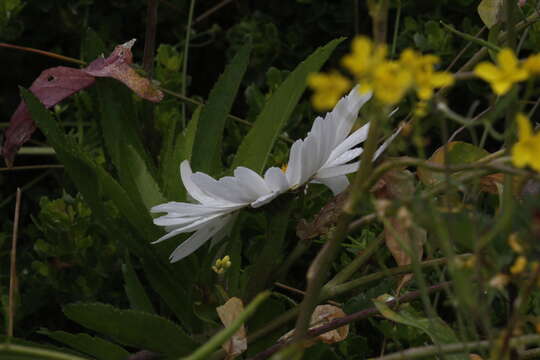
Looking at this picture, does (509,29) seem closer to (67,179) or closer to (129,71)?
(129,71)

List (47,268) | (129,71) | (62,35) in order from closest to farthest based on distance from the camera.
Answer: (129,71), (47,268), (62,35)

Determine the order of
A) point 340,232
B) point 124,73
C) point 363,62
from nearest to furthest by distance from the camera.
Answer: point 363,62 → point 340,232 → point 124,73

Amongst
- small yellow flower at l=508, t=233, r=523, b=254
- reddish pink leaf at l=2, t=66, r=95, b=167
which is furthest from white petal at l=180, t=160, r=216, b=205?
small yellow flower at l=508, t=233, r=523, b=254

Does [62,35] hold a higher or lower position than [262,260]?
higher

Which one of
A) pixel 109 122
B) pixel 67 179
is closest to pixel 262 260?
pixel 109 122

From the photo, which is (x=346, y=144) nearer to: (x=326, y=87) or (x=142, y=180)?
(x=142, y=180)

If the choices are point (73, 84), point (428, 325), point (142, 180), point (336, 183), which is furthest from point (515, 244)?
point (73, 84)
